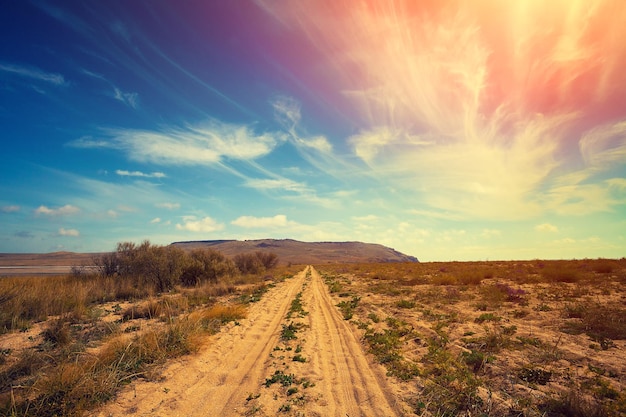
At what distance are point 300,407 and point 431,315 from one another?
9986 mm

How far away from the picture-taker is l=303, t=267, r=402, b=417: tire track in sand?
6113 millimetres

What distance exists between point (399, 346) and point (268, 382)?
5116 mm

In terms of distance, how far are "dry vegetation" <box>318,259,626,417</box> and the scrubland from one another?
39 millimetres

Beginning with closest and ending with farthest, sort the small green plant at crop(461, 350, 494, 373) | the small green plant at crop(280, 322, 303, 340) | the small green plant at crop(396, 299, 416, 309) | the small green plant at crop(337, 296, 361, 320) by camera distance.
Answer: the small green plant at crop(461, 350, 494, 373)
the small green plant at crop(280, 322, 303, 340)
the small green plant at crop(337, 296, 361, 320)
the small green plant at crop(396, 299, 416, 309)

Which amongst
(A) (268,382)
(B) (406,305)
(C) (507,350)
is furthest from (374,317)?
(A) (268,382)

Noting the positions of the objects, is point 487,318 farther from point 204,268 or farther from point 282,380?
point 204,268

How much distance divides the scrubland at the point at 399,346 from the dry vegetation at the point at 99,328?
1.9 inches

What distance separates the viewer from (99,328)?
1134 cm

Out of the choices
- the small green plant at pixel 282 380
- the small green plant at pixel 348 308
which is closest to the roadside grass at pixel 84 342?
the small green plant at pixel 282 380

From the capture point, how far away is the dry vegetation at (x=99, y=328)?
5.95 m

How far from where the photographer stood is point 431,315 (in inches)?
550

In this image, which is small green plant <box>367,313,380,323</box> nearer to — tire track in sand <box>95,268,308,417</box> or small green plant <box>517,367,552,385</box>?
tire track in sand <box>95,268,308,417</box>

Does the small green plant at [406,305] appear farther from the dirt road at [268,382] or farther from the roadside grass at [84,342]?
the roadside grass at [84,342]

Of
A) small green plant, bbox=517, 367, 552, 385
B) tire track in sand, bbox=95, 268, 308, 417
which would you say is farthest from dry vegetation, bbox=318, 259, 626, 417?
tire track in sand, bbox=95, 268, 308, 417
